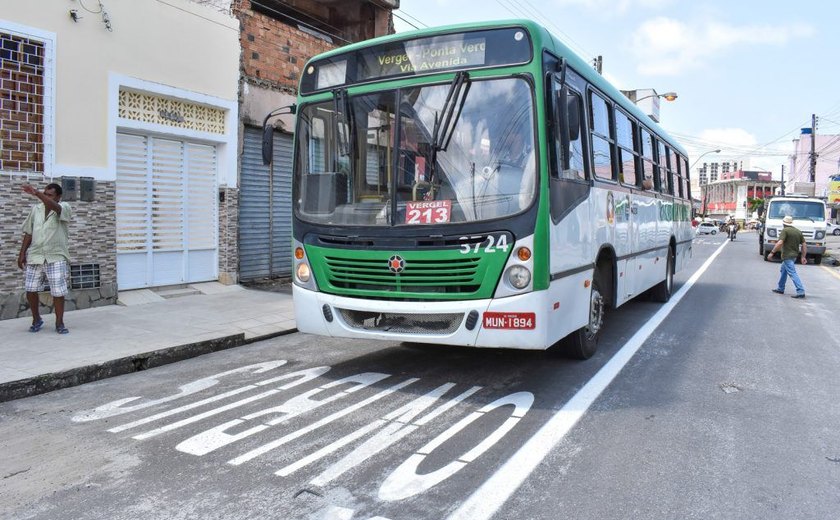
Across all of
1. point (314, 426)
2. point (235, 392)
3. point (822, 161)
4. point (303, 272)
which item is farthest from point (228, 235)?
point (822, 161)

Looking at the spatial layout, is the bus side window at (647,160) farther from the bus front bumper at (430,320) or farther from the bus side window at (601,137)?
the bus front bumper at (430,320)

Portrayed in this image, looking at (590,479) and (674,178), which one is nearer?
(590,479)

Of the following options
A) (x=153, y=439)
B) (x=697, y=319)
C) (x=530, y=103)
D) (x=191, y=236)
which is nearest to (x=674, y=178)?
(x=697, y=319)

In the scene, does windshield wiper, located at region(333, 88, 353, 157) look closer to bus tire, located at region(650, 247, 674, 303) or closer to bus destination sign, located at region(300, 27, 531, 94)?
bus destination sign, located at region(300, 27, 531, 94)

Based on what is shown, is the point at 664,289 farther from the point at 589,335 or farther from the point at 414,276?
the point at 414,276

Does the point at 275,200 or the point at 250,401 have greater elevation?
the point at 275,200

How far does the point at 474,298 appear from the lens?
4980mm

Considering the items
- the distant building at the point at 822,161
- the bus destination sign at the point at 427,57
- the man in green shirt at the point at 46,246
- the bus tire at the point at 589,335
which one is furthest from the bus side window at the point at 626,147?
the distant building at the point at 822,161

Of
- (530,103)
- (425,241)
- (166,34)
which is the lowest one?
(425,241)

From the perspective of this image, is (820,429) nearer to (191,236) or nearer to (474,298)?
(474,298)

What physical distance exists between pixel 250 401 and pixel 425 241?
6.65 feet

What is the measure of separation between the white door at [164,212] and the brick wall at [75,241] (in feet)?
1.14

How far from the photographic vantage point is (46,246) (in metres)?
7.20

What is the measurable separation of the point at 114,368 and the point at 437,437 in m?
3.82
